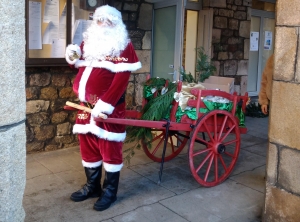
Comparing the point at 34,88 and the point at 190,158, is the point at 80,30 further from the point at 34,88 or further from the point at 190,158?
the point at 190,158

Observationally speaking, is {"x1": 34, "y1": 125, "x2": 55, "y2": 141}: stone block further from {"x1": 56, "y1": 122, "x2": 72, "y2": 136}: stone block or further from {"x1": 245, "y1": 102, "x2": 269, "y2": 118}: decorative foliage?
{"x1": 245, "y1": 102, "x2": 269, "y2": 118}: decorative foliage

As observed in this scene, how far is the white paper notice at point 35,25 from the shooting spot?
478cm

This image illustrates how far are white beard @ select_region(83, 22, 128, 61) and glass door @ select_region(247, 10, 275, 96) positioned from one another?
19.2 ft

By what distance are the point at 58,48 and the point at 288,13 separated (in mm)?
3157

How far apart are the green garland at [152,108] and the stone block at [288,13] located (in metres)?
1.43

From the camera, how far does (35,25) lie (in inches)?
190

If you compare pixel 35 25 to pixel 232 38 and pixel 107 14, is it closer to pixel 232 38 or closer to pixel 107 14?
pixel 107 14

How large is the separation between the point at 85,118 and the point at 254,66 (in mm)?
6459

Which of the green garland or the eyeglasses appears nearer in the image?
the eyeglasses

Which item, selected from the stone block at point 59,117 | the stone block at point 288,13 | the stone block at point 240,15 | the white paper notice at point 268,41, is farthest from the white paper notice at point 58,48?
the white paper notice at point 268,41

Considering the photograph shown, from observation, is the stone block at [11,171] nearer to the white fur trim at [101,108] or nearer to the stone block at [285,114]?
the white fur trim at [101,108]

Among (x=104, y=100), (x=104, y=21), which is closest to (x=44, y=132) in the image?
(x=104, y=100)

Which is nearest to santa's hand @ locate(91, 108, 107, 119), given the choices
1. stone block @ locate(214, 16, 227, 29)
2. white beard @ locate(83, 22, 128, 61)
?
white beard @ locate(83, 22, 128, 61)

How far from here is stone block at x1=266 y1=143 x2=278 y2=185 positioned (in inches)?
121
